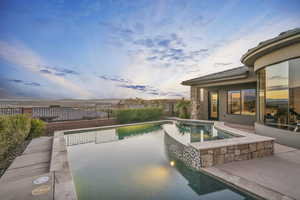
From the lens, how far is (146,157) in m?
4.59

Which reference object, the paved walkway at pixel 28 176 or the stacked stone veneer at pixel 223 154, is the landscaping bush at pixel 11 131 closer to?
the paved walkway at pixel 28 176

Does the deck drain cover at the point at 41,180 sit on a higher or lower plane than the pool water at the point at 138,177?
higher

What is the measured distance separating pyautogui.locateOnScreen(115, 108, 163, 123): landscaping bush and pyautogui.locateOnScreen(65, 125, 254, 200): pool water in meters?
5.38

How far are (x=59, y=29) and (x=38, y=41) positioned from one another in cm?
155

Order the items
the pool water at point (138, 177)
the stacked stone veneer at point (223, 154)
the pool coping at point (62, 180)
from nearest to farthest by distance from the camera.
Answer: the pool coping at point (62, 180), the pool water at point (138, 177), the stacked stone veneer at point (223, 154)

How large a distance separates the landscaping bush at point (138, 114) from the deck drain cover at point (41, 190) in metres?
8.37

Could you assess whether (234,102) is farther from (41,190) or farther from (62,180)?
(41,190)

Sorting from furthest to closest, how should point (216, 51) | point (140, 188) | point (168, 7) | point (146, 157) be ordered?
1. point (216, 51)
2. point (168, 7)
3. point (146, 157)
4. point (140, 188)

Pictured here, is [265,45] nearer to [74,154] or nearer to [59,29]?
[74,154]

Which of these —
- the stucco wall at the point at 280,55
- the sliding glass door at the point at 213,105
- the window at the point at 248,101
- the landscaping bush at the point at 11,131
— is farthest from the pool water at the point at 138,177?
the sliding glass door at the point at 213,105

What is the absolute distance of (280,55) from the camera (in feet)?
15.8

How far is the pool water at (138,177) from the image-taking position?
2.64 metres

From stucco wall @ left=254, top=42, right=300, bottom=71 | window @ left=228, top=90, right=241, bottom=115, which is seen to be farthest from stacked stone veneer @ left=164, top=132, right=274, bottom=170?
window @ left=228, top=90, right=241, bottom=115

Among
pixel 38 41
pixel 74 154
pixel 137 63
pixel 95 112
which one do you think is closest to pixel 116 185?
pixel 74 154
